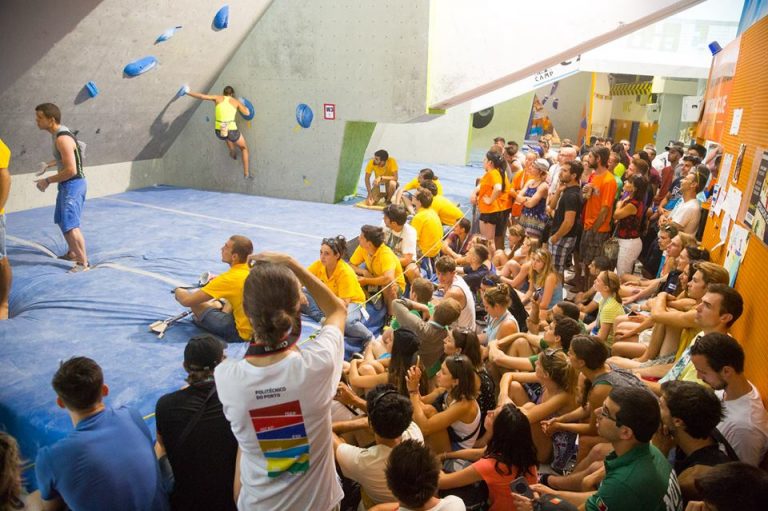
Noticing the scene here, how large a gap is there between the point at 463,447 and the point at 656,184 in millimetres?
5960

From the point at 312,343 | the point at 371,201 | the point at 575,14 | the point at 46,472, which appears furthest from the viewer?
the point at 371,201

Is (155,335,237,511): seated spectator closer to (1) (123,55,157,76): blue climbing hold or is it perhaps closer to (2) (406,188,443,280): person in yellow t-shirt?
(2) (406,188,443,280): person in yellow t-shirt

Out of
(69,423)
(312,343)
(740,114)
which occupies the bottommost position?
(69,423)

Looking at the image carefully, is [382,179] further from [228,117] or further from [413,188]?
[228,117]

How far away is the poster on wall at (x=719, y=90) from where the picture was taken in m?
5.63

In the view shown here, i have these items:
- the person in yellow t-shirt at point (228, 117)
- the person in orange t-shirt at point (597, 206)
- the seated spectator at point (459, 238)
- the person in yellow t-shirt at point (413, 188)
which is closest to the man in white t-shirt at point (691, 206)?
the person in orange t-shirt at point (597, 206)

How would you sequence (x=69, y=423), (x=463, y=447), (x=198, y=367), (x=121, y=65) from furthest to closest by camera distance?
(x=121, y=65), (x=69, y=423), (x=463, y=447), (x=198, y=367)

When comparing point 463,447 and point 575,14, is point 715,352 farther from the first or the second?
point 575,14

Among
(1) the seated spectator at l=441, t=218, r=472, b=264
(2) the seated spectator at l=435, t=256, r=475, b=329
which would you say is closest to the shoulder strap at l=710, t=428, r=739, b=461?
(2) the seated spectator at l=435, t=256, r=475, b=329

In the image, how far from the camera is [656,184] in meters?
7.55

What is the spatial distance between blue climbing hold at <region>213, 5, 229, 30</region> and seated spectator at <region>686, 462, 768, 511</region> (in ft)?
25.6

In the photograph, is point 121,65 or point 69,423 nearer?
point 69,423

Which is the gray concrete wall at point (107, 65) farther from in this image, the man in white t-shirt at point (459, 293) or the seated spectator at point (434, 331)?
the seated spectator at point (434, 331)

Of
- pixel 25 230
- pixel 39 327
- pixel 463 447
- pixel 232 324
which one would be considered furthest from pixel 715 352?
pixel 25 230
